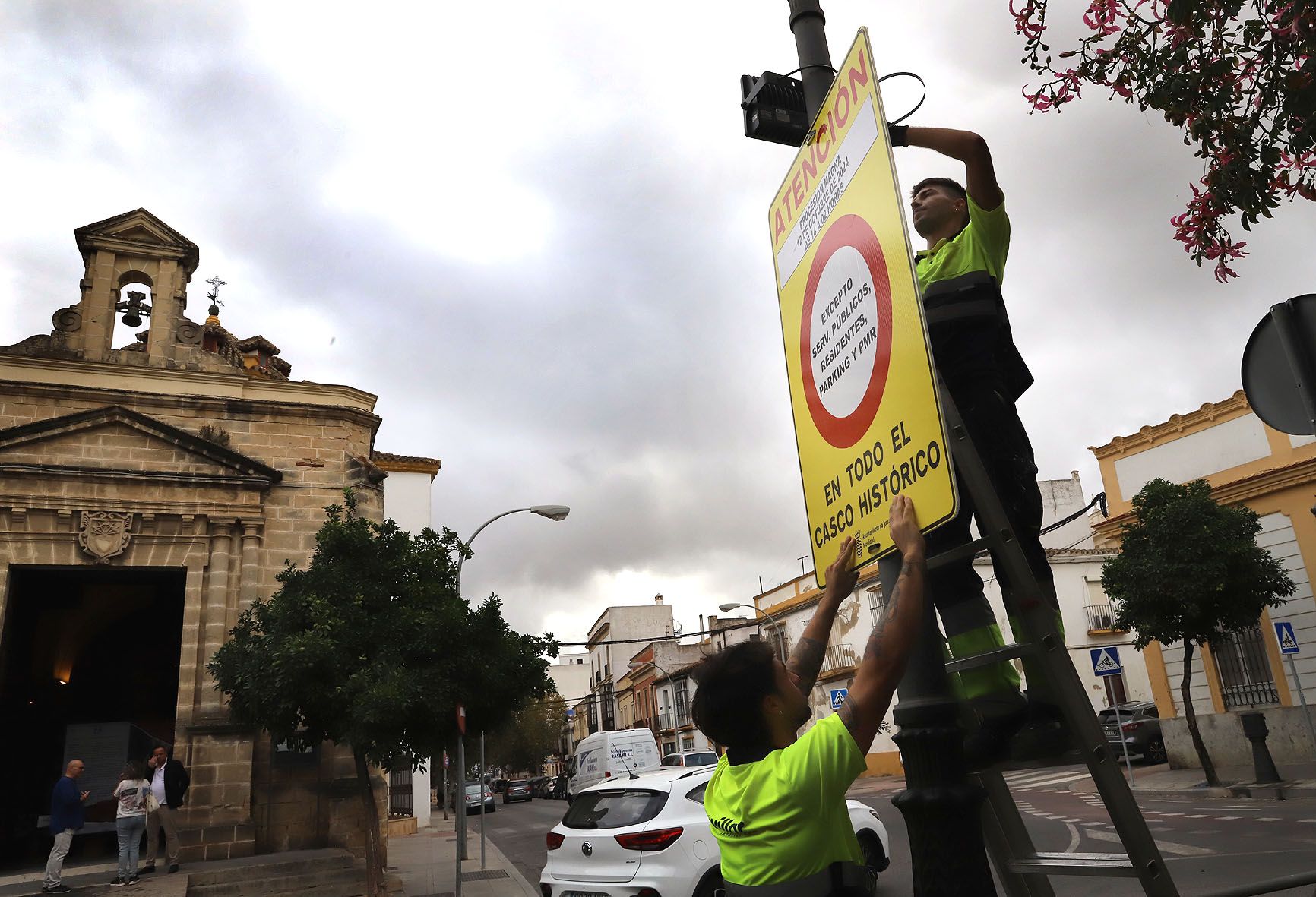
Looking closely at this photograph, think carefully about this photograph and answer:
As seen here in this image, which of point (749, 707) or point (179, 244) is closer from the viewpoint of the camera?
point (749, 707)

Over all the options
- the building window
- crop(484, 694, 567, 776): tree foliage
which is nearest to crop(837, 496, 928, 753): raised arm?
the building window

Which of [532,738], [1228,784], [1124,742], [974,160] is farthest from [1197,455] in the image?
[532,738]

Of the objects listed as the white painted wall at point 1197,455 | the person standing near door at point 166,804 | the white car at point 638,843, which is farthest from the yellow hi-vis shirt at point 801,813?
the white painted wall at point 1197,455

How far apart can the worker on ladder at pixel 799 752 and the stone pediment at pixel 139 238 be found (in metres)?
17.6

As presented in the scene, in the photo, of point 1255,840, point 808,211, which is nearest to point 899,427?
point 808,211

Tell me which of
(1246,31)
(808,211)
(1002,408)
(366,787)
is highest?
(1246,31)

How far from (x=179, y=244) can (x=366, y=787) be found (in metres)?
11.0

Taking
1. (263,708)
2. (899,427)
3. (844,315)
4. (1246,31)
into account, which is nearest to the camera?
(899,427)

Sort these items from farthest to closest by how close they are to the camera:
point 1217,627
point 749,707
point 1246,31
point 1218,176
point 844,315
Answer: point 1217,627 → point 1218,176 → point 1246,31 → point 749,707 → point 844,315

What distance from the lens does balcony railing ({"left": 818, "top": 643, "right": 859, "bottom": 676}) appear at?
31.5 meters

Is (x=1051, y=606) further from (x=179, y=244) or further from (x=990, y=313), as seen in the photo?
(x=179, y=244)

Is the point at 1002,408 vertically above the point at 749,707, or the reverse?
the point at 1002,408

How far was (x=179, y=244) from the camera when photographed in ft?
54.6

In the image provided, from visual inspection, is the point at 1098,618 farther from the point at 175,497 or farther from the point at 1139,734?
Answer: the point at 175,497
